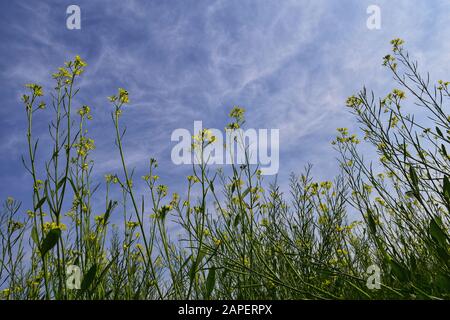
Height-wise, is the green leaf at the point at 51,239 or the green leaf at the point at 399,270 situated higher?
the green leaf at the point at 51,239

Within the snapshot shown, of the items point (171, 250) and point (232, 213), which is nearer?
point (232, 213)

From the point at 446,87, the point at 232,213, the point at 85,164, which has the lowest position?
the point at 232,213

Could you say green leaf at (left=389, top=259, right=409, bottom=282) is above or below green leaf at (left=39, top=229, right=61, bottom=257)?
below

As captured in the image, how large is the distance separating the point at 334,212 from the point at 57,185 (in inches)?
72.4
